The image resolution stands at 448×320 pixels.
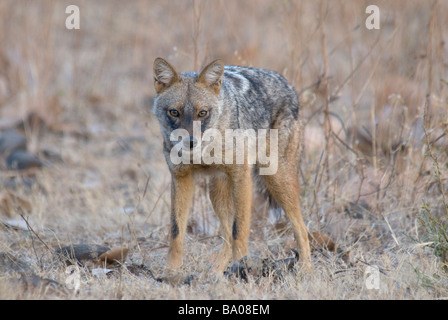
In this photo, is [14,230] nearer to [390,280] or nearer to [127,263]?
[127,263]

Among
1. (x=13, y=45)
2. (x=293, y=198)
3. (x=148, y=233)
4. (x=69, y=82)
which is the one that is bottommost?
(x=148, y=233)

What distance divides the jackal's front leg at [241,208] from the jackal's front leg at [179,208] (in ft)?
1.51

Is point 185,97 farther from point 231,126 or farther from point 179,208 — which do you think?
point 179,208

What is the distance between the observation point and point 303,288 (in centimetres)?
437

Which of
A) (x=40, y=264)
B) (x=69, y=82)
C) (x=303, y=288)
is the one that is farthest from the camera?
(x=69, y=82)

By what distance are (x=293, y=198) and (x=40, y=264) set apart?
8.58 feet

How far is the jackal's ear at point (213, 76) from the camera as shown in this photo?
5.18 m

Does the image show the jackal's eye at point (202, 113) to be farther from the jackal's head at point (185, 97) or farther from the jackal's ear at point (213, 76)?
the jackal's ear at point (213, 76)

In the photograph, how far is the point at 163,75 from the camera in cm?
531

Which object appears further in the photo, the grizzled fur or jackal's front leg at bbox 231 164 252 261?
jackal's front leg at bbox 231 164 252 261

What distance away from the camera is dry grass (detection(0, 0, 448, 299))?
15.4ft
